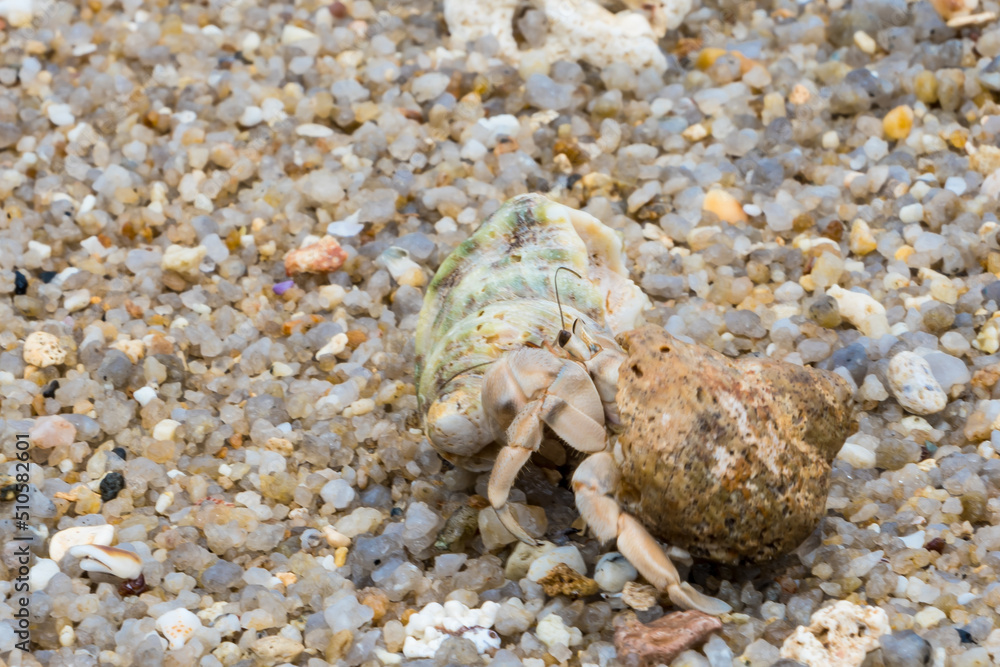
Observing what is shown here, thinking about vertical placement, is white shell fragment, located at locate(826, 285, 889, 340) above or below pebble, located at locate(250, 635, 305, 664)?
above

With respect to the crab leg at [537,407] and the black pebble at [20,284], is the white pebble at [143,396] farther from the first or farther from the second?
the crab leg at [537,407]

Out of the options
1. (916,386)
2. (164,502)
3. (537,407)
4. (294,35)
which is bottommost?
(164,502)

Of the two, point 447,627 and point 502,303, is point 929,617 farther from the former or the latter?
point 502,303

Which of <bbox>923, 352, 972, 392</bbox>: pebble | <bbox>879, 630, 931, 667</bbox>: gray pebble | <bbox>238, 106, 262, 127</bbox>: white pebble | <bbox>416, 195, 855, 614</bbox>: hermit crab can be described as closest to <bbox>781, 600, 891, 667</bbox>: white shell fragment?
<bbox>879, 630, 931, 667</bbox>: gray pebble

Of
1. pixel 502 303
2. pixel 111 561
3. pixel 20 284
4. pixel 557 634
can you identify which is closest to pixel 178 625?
pixel 111 561

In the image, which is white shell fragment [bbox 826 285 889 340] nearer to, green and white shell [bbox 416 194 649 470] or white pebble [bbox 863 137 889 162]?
green and white shell [bbox 416 194 649 470]

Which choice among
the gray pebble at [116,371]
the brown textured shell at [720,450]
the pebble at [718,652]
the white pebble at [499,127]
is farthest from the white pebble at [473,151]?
the pebble at [718,652]
